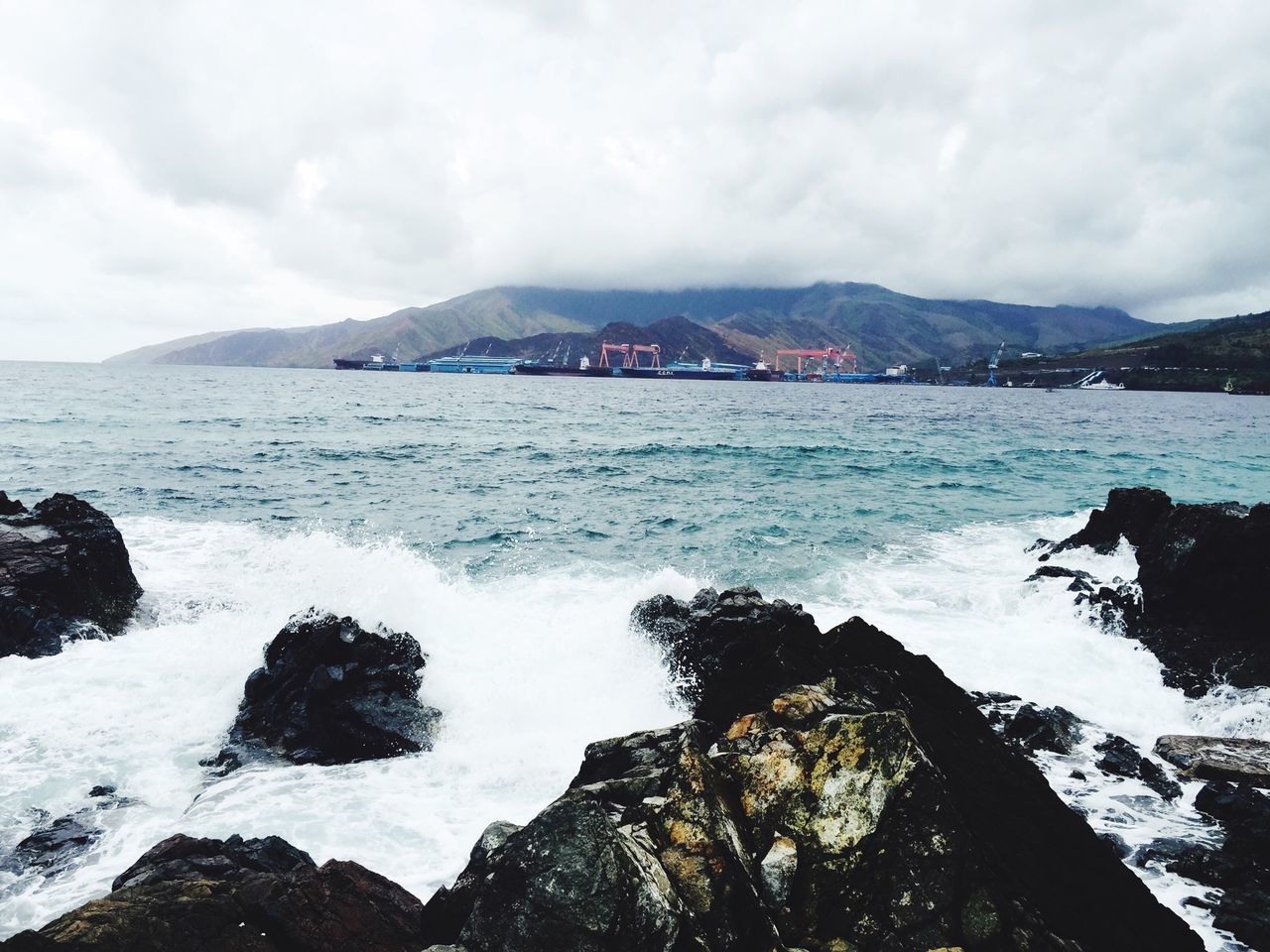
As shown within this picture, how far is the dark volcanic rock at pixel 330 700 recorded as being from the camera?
10.6 m

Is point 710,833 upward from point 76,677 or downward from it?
upward

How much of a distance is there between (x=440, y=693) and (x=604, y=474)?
84.4 ft

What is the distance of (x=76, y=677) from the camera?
12133mm

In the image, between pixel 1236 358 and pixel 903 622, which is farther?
pixel 1236 358

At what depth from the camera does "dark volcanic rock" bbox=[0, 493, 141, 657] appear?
13.1 metres

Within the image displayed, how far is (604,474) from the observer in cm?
3753

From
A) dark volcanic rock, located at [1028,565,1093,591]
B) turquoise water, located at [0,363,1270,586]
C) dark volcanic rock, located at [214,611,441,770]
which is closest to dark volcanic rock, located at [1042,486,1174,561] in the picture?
dark volcanic rock, located at [1028,565,1093,591]

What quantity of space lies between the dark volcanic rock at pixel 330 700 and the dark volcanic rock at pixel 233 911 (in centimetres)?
400

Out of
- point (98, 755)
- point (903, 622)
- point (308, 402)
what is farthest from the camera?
point (308, 402)

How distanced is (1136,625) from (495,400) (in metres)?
89.4

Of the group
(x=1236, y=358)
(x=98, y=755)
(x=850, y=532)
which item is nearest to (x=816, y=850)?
(x=98, y=755)

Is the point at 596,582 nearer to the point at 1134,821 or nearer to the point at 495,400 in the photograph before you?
the point at 1134,821

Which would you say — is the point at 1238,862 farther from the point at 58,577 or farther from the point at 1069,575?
the point at 58,577

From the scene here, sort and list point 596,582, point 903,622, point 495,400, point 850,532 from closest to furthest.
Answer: point 903,622
point 596,582
point 850,532
point 495,400
